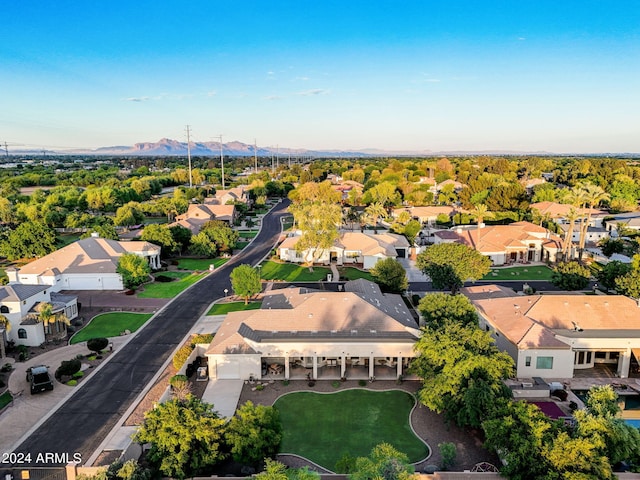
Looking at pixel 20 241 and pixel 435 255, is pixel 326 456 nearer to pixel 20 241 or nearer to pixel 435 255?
pixel 435 255

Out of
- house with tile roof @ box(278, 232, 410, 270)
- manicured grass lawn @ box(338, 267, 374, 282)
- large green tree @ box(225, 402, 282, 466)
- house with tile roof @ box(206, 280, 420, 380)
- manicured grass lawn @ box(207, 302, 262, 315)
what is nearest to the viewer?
large green tree @ box(225, 402, 282, 466)

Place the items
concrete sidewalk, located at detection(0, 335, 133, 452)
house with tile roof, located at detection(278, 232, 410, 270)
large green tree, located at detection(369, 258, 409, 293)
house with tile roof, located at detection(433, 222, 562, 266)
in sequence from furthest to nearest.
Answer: house with tile roof, located at detection(433, 222, 562, 266)
house with tile roof, located at detection(278, 232, 410, 270)
large green tree, located at detection(369, 258, 409, 293)
concrete sidewalk, located at detection(0, 335, 133, 452)

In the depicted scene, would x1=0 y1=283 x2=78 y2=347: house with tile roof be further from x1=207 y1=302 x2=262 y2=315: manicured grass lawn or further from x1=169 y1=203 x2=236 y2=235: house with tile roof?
x1=169 y1=203 x2=236 y2=235: house with tile roof

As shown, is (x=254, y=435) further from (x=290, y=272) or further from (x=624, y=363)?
(x=290, y=272)

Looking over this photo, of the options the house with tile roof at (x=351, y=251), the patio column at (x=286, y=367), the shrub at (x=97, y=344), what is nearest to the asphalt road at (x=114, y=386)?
the shrub at (x=97, y=344)

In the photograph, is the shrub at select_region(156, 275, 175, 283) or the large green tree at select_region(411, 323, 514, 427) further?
the shrub at select_region(156, 275, 175, 283)

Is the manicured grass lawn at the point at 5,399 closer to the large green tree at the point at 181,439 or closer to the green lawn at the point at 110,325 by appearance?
the green lawn at the point at 110,325

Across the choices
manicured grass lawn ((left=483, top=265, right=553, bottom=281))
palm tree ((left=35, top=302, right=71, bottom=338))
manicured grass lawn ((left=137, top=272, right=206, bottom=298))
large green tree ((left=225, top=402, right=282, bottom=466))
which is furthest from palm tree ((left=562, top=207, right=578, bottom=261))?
palm tree ((left=35, top=302, right=71, bottom=338))
